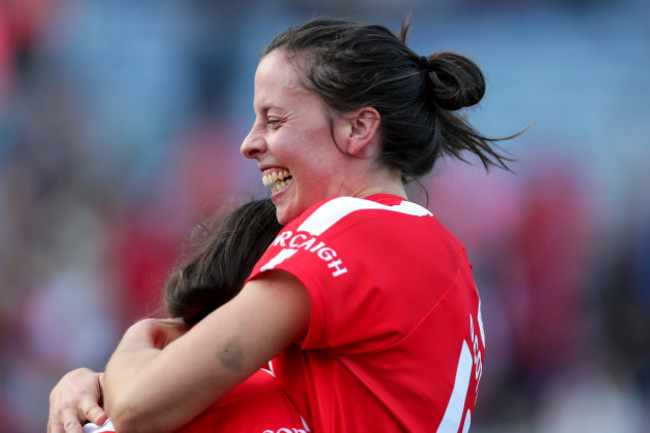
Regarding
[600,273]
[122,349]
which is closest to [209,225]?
[122,349]

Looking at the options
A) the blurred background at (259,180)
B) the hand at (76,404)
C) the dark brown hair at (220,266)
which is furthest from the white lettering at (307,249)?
the blurred background at (259,180)

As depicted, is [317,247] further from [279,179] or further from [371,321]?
[279,179]

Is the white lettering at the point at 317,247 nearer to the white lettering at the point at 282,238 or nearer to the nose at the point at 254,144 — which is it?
the white lettering at the point at 282,238

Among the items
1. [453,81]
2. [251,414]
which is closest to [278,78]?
[453,81]

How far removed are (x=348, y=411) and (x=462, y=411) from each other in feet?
1.14

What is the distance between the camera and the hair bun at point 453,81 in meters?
1.92

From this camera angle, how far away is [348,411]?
1.45 m

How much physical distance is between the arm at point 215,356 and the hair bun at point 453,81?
0.79m

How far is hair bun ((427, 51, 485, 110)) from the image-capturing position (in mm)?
1915

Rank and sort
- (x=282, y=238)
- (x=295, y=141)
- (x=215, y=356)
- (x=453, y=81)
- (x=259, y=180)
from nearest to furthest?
1. (x=215, y=356)
2. (x=282, y=238)
3. (x=295, y=141)
4. (x=453, y=81)
5. (x=259, y=180)

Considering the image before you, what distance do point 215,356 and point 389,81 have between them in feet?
2.78

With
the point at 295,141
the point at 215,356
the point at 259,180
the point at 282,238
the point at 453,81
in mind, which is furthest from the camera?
the point at 259,180

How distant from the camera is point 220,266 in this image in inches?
73.3

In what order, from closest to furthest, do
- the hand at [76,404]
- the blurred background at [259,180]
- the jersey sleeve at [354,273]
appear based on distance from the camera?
the jersey sleeve at [354,273]
the hand at [76,404]
the blurred background at [259,180]
